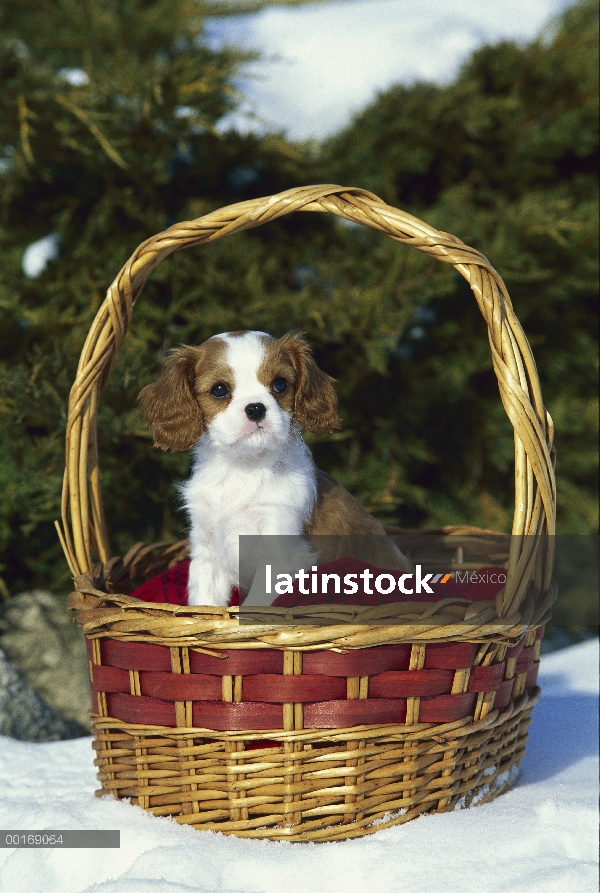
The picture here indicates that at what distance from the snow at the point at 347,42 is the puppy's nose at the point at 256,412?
421 centimetres

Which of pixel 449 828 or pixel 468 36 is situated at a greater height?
pixel 468 36

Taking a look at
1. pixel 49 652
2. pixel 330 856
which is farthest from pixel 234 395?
pixel 49 652

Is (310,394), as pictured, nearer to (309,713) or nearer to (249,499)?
(249,499)

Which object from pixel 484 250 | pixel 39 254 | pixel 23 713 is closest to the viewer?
pixel 23 713

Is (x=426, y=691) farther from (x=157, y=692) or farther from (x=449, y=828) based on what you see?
(x=157, y=692)

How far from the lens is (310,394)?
270 centimetres

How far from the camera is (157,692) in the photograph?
2182 mm

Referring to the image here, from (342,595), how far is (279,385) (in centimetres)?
68

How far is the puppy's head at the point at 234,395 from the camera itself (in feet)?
8.20

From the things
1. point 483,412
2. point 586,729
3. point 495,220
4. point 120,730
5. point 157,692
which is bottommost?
point 586,729

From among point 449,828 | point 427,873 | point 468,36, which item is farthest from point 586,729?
point 468,36

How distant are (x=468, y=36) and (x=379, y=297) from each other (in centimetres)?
378

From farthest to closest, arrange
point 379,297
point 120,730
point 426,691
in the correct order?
point 379,297, point 120,730, point 426,691

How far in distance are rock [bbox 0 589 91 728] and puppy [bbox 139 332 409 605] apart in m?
1.85
